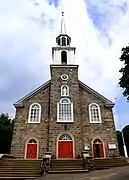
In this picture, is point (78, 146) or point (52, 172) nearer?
point (52, 172)

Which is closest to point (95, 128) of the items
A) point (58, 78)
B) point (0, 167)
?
point (58, 78)

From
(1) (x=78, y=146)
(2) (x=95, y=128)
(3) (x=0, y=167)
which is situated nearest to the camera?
(3) (x=0, y=167)

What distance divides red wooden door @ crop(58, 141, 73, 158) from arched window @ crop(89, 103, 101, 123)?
3776 millimetres

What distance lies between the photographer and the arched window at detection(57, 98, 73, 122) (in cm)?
2283

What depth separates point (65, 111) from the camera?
76.7ft

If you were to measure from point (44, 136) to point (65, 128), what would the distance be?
246 centimetres

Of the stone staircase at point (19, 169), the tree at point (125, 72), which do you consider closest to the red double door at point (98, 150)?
the stone staircase at point (19, 169)

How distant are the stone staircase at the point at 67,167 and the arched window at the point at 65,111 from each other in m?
6.19

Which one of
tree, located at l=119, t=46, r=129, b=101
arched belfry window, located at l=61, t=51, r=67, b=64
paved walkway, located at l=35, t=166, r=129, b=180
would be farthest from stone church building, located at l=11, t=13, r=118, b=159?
tree, located at l=119, t=46, r=129, b=101

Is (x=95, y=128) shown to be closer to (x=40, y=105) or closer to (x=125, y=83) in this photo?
(x=40, y=105)

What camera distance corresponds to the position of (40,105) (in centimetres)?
2386

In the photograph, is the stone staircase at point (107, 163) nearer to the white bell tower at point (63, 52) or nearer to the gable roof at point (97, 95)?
the gable roof at point (97, 95)

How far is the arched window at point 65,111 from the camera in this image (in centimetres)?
2283

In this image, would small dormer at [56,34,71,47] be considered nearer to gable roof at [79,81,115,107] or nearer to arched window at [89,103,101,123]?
gable roof at [79,81,115,107]
